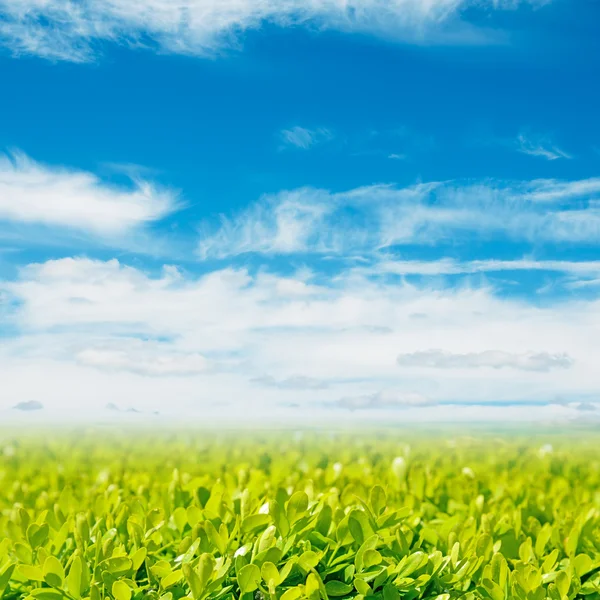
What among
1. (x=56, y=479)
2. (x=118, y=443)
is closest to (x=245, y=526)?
(x=56, y=479)

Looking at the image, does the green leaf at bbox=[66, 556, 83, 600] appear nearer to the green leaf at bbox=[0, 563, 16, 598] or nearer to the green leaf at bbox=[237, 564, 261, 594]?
the green leaf at bbox=[0, 563, 16, 598]

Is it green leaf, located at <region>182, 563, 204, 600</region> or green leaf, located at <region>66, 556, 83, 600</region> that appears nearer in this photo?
green leaf, located at <region>182, 563, 204, 600</region>

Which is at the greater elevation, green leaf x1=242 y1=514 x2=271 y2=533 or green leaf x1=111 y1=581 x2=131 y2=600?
green leaf x1=242 y1=514 x2=271 y2=533

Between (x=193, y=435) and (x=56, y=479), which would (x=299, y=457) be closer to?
(x=56, y=479)

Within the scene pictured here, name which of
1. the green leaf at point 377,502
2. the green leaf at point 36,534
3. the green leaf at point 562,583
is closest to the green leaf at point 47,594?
the green leaf at point 36,534

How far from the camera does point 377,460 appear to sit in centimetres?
956

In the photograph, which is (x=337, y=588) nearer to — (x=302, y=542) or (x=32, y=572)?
(x=302, y=542)

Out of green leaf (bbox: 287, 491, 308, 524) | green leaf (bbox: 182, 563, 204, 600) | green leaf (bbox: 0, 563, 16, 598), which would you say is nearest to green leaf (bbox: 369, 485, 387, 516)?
green leaf (bbox: 287, 491, 308, 524)

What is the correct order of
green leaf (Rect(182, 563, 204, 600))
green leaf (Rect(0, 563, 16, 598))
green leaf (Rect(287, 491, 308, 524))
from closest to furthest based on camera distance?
green leaf (Rect(182, 563, 204, 600))
green leaf (Rect(0, 563, 16, 598))
green leaf (Rect(287, 491, 308, 524))

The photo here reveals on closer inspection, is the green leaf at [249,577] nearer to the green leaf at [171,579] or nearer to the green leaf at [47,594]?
the green leaf at [171,579]

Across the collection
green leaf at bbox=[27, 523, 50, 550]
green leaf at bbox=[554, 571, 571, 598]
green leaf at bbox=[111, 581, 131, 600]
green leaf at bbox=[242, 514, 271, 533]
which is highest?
green leaf at bbox=[242, 514, 271, 533]

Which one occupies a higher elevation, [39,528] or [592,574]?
[39,528]

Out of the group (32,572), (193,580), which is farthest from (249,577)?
(32,572)

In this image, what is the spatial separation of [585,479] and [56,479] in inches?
226
